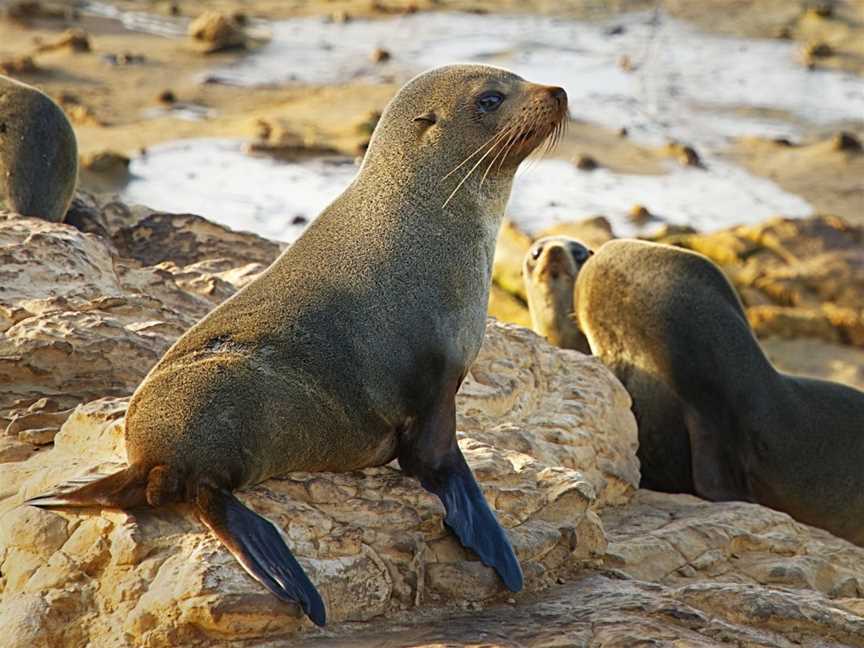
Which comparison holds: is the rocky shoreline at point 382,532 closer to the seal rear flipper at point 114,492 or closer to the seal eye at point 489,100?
the seal rear flipper at point 114,492

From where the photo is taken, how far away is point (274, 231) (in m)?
11.7

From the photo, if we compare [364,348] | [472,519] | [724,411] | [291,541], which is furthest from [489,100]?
[724,411]

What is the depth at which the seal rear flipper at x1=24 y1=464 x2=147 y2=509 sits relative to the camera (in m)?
3.82

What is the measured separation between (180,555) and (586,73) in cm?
1505

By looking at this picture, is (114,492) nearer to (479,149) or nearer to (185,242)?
(479,149)

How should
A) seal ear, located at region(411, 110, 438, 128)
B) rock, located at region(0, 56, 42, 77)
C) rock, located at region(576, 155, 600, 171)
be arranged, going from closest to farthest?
seal ear, located at region(411, 110, 438, 128) < rock, located at region(576, 155, 600, 171) < rock, located at region(0, 56, 42, 77)

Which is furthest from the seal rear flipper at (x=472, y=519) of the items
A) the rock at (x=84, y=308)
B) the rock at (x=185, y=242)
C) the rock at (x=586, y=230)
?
the rock at (x=586, y=230)

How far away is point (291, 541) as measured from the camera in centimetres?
386

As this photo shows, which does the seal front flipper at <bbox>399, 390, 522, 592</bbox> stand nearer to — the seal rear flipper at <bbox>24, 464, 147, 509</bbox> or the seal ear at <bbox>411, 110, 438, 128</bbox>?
the seal rear flipper at <bbox>24, 464, 147, 509</bbox>

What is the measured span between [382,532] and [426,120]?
1580 millimetres

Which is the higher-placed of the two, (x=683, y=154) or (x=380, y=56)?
(x=380, y=56)

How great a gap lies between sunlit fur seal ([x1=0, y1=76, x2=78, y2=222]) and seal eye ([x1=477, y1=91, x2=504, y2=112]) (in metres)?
3.51

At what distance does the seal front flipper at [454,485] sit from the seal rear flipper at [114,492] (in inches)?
34.8

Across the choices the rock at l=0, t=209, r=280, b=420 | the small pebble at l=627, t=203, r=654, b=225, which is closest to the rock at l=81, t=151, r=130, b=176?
the small pebble at l=627, t=203, r=654, b=225
